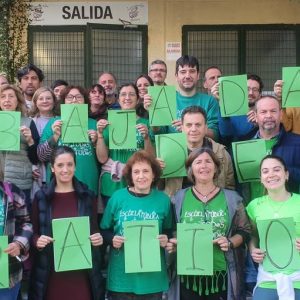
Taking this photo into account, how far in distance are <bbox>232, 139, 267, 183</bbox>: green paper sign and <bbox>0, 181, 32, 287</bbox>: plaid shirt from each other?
60.9 inches

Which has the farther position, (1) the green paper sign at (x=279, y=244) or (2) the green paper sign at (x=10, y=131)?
(2) the green paper sign at (x=10, y=131)

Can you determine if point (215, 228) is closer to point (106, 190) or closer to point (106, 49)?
point (106, 190)

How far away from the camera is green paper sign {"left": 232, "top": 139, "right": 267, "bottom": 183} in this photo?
446 cm

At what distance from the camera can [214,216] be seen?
4.02 m

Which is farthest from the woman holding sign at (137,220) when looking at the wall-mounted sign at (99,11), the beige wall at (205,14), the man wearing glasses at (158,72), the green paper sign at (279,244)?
the wall-mounted sign at (99,11)

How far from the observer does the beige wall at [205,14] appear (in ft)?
30.6

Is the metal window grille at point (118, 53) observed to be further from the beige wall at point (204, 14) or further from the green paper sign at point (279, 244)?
the green paper sign at point (279, 244)

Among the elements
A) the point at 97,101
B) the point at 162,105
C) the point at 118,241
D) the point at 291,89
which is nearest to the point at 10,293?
the point at 118,241

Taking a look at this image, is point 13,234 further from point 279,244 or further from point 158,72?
point 158,72

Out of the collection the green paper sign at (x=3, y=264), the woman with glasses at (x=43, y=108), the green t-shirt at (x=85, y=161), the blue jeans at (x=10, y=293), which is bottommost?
the blue jeans at (x=10, y=293)

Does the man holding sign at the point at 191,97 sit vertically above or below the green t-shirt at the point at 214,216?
above

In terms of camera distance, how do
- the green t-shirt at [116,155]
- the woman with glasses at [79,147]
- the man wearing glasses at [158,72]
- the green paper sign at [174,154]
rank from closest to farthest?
the green paper sign at [174,154]
the woman with glasses at [79,147]
the green t-shirt at [116,155]
the man wearing glasses at [158,72]

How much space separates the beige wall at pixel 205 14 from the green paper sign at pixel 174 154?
198 inches

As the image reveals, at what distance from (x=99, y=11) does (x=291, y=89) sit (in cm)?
519
